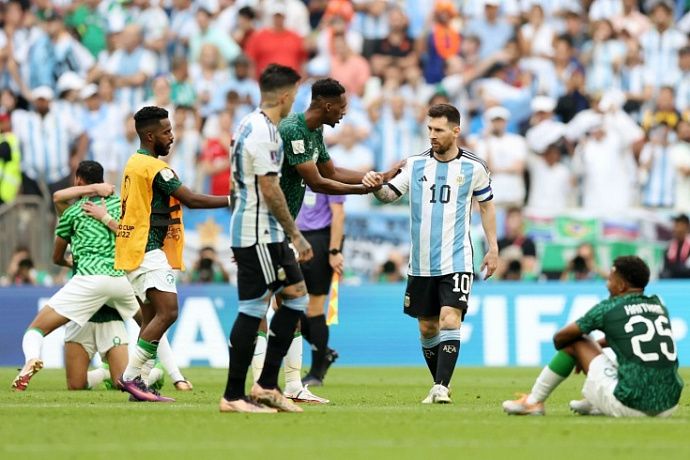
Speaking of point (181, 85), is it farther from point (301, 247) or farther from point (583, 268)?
point (301, 247)

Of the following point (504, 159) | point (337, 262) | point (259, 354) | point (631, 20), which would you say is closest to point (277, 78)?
point (259, 354)

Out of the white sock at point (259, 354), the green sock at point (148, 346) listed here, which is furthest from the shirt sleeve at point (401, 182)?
the green sock at point (148, 346)

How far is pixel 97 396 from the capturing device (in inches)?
538

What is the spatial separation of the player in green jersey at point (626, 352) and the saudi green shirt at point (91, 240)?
18.6 ft

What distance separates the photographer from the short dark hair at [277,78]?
10859 mm

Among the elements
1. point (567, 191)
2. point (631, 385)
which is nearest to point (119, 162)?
point (567, 191)

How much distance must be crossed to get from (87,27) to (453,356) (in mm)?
15847

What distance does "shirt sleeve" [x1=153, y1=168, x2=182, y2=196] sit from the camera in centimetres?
1266

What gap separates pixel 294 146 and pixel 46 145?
40.7ft

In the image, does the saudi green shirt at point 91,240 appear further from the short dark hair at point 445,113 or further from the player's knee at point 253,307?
the player's knee at point 253,307

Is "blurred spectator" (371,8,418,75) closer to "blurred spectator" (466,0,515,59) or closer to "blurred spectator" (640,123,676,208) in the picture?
"blurred spectator" (466,0,515,59)

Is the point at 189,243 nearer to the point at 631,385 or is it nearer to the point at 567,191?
the point at 567,191

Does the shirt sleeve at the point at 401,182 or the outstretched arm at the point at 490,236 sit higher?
the shirt sleeve at the point at 401,182

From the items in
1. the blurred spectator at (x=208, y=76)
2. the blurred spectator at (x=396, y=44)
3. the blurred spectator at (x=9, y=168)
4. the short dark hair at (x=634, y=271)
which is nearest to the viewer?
the short dark hair at (x=634, y=271)
